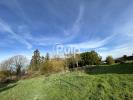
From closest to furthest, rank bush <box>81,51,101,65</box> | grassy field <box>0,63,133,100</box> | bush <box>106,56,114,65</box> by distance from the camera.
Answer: grassy field <box>0,63,133,100</box> → bush <box>106,56,114,65</box> → bush <box>81,51,101,65</box>

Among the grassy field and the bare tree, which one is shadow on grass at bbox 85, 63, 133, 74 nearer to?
the grassy field

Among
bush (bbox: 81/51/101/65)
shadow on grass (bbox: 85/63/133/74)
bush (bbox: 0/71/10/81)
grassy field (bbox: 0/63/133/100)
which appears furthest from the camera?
bush (bbox: 81/51/101/65)

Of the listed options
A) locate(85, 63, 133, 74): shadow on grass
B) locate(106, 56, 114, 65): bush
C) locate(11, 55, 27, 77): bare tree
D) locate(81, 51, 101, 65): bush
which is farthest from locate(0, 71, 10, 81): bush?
locate(85, 63, 133, 74): shadow on grass

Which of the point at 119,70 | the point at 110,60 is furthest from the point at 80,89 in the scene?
the point at 110,60

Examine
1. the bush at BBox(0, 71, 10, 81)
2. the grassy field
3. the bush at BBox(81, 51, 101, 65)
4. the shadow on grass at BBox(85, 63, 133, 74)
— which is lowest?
the grassy field

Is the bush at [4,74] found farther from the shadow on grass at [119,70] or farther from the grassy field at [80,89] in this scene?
the grassy field at [80,89]

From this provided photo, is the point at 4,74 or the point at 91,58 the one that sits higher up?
the point at 91,58

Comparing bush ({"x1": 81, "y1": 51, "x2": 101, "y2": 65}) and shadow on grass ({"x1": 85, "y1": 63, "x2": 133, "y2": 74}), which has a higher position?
bush ({"x1": 81, "y1": 51, "x2": 101, "y2": 65})

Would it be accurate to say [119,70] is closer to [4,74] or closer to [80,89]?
[80,89]

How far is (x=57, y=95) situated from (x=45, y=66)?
2312cm

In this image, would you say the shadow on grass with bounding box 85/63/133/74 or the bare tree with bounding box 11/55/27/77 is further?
the bare tree with bounding box 11/55/27/77

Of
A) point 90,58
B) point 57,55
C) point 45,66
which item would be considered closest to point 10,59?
point 57,55

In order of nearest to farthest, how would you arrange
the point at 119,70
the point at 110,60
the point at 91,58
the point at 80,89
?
the point at 80,89
the point at 119,70
the point at 110,60
the point at 91,58

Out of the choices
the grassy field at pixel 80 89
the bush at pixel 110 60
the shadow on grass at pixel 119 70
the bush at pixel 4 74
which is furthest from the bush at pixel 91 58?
the grassy field at pixel 80 89
